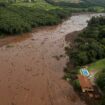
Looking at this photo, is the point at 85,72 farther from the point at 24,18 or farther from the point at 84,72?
the point at 24,18

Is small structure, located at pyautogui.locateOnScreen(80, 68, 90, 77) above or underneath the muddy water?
above

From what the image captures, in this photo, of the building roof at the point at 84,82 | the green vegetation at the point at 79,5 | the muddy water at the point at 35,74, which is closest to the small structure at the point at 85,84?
the building roof at the point at 84,82

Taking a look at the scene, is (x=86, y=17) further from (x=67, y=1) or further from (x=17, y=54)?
(x=17, y=54)

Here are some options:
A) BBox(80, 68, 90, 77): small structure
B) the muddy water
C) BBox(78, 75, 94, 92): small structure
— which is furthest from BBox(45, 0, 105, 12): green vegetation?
BBox(78, 75, 94, 92): small structure

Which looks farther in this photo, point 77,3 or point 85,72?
point 77,3

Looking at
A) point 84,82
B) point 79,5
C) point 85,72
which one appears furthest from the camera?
point 79,5

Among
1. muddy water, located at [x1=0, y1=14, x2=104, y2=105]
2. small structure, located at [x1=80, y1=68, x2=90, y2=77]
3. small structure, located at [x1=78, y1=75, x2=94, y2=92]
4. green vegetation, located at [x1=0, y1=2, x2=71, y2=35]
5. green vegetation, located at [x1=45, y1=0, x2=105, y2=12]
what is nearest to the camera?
muddy water, located at [x1=0, y1=14, x2=104, y2=105]

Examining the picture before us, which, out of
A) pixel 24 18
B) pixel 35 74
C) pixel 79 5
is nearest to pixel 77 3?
pixel 79 5

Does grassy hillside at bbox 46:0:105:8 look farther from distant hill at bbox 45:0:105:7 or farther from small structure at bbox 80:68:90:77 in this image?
small structure at bbox 80:68:90:77

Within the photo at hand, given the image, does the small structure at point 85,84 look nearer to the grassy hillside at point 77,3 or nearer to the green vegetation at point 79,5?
the green vegetation at point 79,5

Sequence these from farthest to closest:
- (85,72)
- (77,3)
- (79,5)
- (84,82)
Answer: (77,3) → (79,5) → (85,72) → (84,82)
